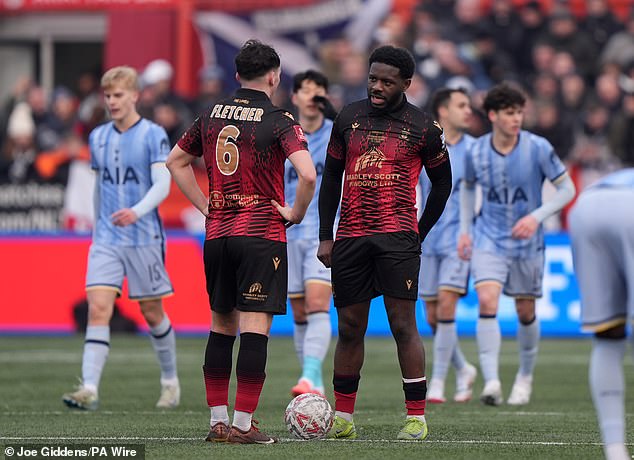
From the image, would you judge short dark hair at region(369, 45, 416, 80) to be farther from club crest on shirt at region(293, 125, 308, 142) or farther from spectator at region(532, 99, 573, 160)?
spectator at region(532, 99, 573, 160)

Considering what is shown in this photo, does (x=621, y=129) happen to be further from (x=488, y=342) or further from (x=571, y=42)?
(x=488, y=342)

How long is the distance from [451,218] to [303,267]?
1.48m

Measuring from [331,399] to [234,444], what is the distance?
3.48 meters

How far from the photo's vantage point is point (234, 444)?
8648mm

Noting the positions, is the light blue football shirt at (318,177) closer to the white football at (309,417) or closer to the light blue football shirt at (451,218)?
the light blue football shirt at (451,218)

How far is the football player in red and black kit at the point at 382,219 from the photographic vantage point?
356 inches

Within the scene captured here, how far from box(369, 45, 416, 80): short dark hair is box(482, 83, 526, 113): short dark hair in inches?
124

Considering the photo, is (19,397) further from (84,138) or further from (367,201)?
(84,138)

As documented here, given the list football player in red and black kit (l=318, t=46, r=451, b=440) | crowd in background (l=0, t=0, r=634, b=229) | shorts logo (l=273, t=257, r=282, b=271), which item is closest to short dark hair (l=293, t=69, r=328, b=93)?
football player in red and black kit (l=318, t=46, r=451, b=440)

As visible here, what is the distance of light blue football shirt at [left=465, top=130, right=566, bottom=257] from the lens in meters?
12.2

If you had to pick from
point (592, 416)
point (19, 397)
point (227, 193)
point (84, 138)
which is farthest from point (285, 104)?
point (227, 193)

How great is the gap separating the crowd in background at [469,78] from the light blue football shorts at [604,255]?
46.4 ft

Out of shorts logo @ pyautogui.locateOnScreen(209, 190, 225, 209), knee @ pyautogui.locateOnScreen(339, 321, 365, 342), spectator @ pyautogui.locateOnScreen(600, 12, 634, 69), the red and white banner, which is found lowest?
knee @ pyautogui.locateOnScreen(339, 321, 365, 342)

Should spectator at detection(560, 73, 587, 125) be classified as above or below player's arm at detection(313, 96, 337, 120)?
above
